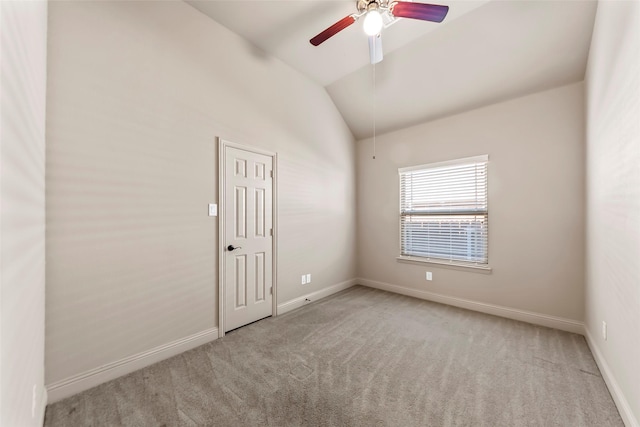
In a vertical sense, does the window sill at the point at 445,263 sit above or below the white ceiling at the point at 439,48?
below

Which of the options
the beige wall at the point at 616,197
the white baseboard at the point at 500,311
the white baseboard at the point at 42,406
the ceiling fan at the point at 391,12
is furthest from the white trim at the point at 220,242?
the beige wall at the point at 616,197

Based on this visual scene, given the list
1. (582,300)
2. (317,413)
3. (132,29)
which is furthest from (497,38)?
(317,413)

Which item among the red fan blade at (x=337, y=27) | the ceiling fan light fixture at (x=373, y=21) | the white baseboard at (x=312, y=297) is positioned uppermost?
the red fan blade at (x=337, y=27)

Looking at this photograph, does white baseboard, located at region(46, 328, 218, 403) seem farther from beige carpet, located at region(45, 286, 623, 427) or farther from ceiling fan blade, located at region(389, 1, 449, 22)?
ceiling fan blade, located at region(389, 1, 449, 22)

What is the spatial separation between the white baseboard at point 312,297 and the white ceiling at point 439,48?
2.87 m

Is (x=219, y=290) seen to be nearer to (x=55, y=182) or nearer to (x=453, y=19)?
(x=55, y=182)

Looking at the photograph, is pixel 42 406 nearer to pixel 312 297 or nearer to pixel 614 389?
pixel 312 297

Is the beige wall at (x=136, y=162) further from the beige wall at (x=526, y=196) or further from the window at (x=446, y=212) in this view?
the beige wall at (x=526, y=196)

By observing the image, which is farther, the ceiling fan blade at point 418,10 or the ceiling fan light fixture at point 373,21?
the ceiling fan light fixture at point 373,21

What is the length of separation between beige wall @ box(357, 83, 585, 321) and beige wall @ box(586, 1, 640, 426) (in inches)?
14.2

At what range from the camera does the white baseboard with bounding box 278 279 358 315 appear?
3.43 meters

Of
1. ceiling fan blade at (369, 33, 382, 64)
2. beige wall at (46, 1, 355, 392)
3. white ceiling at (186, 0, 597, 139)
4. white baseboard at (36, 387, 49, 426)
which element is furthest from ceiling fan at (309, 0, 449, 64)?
white baseboard at (36, 387, 49, 426)

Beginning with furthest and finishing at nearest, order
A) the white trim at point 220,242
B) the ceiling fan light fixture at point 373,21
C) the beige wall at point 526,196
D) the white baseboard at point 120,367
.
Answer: the beige wall at point 526,196, the white trim at point 220,242, the ceiling fan light fixture at point 373,21, the white baseboard at point 120,367

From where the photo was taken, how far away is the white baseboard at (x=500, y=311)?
9.34 ft
